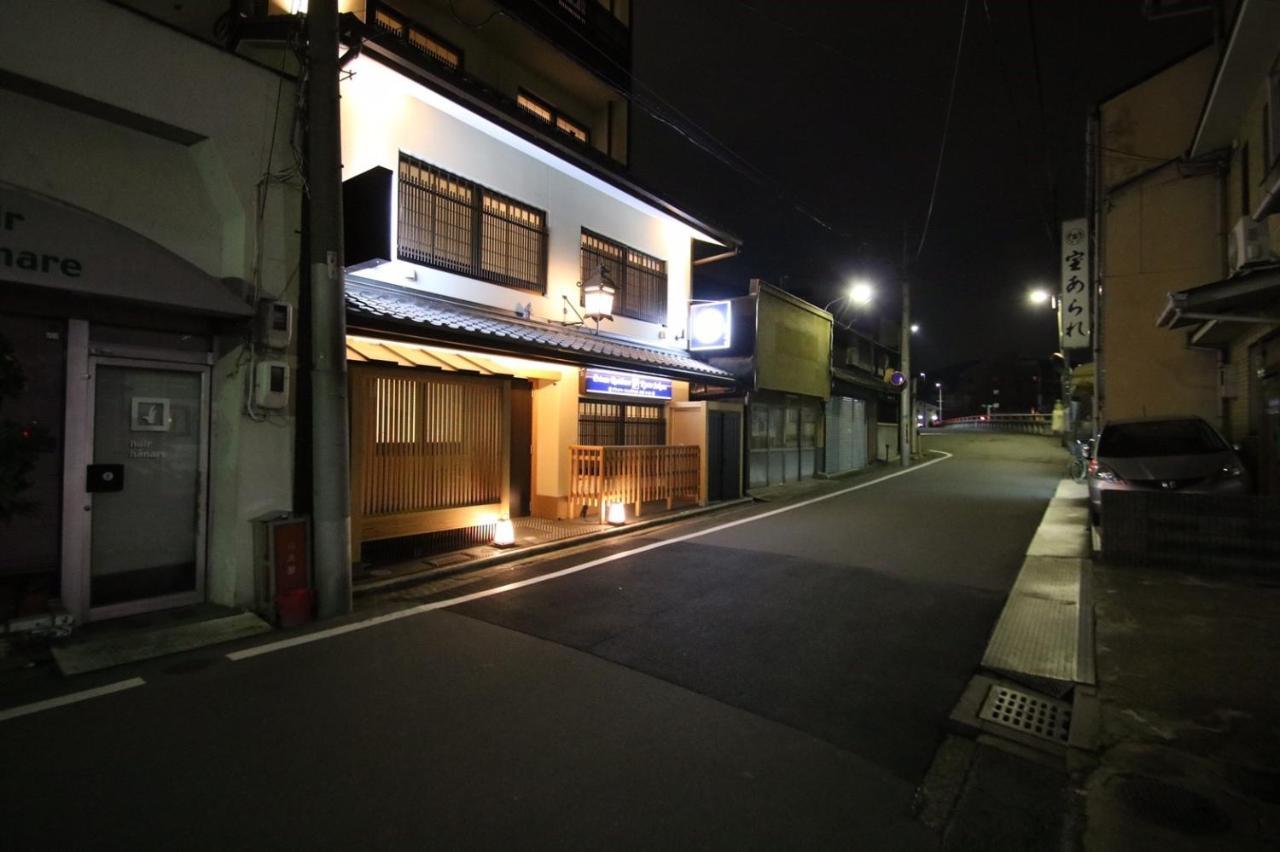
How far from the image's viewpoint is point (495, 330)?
31.2 ft

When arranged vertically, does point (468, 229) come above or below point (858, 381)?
above

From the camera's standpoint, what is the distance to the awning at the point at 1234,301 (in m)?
7.39

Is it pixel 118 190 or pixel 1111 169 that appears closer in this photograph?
pixel 118 190

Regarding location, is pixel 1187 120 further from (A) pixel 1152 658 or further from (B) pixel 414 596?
(B) pixel 414 596

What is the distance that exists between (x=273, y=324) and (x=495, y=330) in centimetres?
350

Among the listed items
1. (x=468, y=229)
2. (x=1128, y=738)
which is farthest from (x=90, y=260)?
(x=1128, y=738)

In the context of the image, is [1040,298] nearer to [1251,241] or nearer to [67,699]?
[1251,241]

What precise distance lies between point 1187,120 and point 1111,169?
4.90 ft

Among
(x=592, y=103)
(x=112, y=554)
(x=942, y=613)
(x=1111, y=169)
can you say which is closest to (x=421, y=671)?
(x=112, y=554)

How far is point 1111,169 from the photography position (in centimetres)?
1434

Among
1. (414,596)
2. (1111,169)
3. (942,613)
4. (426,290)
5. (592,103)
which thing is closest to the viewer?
(942,613)

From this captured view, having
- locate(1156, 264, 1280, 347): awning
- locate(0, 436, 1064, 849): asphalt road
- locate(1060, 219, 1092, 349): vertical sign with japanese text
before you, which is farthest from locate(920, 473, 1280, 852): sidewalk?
locate(1060, 219, 1092, 349): vertical sign with japanese text

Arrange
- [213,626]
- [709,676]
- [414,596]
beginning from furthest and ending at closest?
[414,596] → [213,626] → [709,676]

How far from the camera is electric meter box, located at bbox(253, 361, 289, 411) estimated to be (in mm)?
6312
